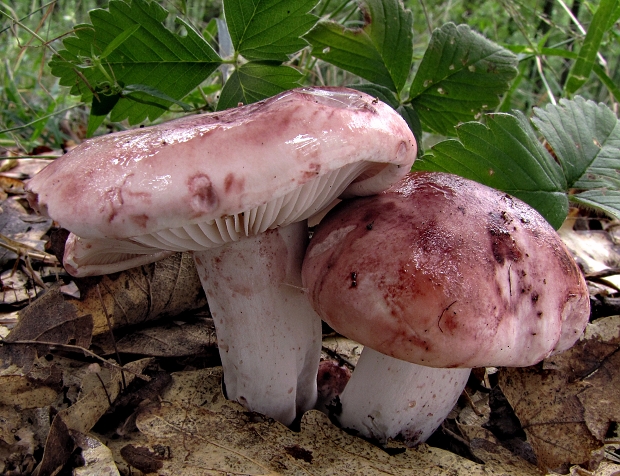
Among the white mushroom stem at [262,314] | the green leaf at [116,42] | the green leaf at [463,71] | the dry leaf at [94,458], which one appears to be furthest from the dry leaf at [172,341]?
the green leaf at [463,71]

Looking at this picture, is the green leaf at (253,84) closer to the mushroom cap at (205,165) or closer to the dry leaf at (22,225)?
the mushroom cap at (205,165)

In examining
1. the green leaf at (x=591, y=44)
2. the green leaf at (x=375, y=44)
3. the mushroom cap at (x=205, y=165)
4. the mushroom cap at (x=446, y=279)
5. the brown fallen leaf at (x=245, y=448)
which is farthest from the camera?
the green leaf at (x=591, y=44)

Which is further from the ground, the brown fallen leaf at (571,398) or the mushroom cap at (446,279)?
the mushroom cap at (446,279)

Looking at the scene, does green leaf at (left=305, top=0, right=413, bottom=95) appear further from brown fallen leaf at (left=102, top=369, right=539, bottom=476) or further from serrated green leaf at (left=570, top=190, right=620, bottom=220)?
brown fallen leaf at (left=102, top=369, right=539, bottom=476)

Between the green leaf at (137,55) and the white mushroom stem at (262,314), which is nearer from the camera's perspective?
the white mushroom stem at (262,314)

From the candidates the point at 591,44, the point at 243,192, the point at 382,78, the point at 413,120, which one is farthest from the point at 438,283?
the point at 591,44

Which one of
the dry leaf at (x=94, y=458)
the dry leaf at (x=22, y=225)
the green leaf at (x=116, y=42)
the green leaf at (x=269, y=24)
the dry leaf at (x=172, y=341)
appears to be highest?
the green leaf at (x=269, y=24)

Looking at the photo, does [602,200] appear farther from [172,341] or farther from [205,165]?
[172,341]

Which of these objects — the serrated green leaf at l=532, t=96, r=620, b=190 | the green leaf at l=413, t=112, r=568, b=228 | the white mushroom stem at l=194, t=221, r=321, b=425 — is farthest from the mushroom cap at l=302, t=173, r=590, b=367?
the serrated green leaf at l=532, t=96, r=620, b=190
